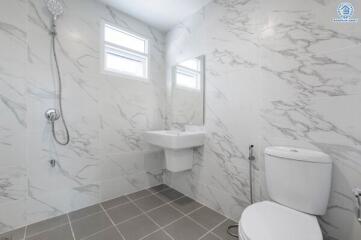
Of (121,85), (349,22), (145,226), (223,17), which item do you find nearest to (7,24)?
(121,85)

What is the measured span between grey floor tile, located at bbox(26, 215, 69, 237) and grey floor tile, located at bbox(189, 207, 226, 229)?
133 centimetres

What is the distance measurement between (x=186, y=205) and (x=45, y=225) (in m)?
1.45

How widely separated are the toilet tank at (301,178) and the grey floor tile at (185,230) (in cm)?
77

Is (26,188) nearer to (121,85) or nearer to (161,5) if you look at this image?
(121,85)

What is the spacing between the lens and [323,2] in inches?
46.3

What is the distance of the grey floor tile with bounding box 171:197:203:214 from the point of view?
1.91 meters

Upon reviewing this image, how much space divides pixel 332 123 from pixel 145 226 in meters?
1.80

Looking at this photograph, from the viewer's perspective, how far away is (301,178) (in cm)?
112

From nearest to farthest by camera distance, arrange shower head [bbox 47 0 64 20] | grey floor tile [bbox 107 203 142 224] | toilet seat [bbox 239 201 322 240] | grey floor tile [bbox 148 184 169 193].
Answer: toilet seat [bbox 239 201 322 240] → shower head [bbox 47 0 64 20] → grey floor tile [bbox 107 203 142 224] → grey floor tile [bbox 148 184 169 193]

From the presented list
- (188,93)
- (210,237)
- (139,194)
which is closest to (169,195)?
(139,194)

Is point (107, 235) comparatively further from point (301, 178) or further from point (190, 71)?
point (190, 71)

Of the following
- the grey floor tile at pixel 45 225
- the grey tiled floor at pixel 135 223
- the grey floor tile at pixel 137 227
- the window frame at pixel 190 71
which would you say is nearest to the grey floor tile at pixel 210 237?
the grey tiled floor at pixel 135 223

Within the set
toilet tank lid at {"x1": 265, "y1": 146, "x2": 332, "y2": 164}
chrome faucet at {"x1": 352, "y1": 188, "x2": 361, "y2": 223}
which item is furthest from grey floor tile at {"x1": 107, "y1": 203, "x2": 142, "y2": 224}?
chrome faucet at {"x1": 352, "y1": 188, "x2": 361, "y2": 223}

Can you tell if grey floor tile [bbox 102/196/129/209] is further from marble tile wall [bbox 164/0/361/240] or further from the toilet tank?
the toilet tank
